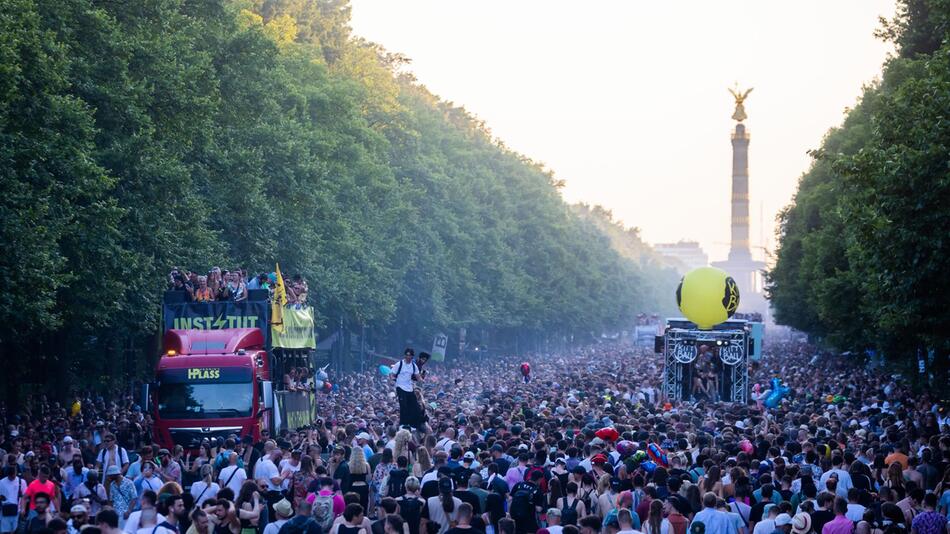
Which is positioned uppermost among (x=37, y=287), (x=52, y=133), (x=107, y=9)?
(x=107, y=9)

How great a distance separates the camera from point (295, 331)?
102 ft

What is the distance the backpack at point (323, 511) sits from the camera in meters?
14.3

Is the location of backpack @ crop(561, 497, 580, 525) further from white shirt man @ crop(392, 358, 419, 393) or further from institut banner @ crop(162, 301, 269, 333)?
institut banner @ crop(162, 301, 269, 333)

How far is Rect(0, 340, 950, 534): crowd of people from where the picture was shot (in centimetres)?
1409

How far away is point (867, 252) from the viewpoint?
2588 centimetres

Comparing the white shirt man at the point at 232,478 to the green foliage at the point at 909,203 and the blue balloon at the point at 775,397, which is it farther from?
the blue balloon at the point at 775,397

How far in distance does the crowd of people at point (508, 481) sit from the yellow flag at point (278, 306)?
219 cm

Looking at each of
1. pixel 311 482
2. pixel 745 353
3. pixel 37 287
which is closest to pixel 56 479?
pixel 311 482

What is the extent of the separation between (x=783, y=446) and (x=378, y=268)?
1562 inches

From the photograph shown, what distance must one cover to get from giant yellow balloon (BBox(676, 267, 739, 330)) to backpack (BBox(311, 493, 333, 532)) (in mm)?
26424

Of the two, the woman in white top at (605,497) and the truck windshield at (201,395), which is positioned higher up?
the truck windshield at (201,395)

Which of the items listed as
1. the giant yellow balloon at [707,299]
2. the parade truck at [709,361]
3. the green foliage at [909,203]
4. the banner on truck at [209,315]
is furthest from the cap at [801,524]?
the giant yellow balloon at [707,299]

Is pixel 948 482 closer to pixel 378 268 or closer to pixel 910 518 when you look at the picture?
pixel 910 518

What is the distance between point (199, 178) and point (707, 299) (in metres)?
15.0
